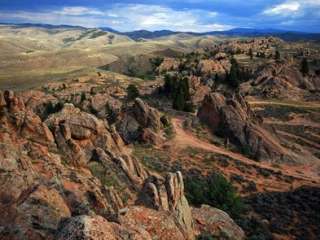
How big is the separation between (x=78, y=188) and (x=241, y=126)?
39900mm

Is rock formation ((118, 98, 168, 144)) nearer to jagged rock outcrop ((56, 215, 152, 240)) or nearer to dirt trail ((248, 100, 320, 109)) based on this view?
dirt trail ((248, 100, 320, 109))

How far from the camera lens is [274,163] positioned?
57.0m

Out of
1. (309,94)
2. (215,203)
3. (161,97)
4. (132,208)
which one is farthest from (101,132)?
(309,94)

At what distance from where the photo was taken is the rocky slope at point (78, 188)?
1678 cm

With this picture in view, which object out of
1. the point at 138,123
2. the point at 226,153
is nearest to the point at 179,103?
the point at 138,123

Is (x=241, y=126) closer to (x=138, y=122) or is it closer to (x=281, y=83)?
(x=138, y=122)

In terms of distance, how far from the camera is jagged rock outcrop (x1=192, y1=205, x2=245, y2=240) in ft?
97.8

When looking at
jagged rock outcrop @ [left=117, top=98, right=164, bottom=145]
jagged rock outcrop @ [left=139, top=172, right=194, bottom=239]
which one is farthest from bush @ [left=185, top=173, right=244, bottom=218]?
jagged rock outcrop @ [left=117, top=98, right=164, bottom=145]

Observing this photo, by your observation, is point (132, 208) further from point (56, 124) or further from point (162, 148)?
point (162, 148)

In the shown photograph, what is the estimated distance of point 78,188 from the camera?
25359 mm

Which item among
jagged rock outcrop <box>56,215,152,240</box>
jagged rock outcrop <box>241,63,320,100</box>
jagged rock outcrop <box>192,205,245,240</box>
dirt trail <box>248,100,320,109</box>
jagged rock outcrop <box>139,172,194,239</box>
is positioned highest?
jagged rock outcrop <box>56,215,152,240</box>

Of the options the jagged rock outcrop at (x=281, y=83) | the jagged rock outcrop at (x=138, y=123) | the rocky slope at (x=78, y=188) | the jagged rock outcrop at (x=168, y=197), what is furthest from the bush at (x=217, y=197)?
the jagged rock outcrop at (x=281, y=83)

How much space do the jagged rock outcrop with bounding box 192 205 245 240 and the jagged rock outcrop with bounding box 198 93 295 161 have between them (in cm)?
2648

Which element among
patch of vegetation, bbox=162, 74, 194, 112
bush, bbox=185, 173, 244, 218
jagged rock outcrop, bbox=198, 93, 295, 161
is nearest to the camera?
bush, bbox=185, 173, 244, 218
